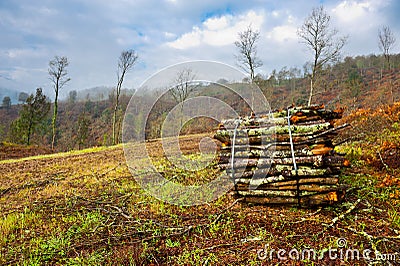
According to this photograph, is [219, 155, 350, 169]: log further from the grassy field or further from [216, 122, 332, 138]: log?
the grassy field

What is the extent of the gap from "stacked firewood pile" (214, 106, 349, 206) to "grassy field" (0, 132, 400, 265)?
265 millimetres

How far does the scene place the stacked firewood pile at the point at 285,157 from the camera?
11.7ft

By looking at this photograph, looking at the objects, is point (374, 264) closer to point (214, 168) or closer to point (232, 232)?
point (232, 232)

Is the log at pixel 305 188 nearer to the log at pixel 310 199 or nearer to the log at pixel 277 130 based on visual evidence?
the log at pixel 310 199

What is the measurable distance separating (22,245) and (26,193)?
3135 millimetres

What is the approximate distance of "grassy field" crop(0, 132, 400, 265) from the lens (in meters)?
2.77

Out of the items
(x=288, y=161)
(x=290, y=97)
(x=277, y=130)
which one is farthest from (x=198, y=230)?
(x=290, y=97)

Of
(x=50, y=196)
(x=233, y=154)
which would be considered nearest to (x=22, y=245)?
(x=50, y=196)

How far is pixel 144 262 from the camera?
278 centimetres

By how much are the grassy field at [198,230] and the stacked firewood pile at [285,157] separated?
0.87 feet

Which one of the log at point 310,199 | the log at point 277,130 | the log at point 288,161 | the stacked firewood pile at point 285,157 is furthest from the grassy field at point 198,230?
the log at point 277,130

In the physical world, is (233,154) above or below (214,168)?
above

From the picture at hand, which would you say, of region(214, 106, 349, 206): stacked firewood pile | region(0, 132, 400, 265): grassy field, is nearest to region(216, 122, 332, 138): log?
region(214, 106, 349, 206): stacked firewood pile

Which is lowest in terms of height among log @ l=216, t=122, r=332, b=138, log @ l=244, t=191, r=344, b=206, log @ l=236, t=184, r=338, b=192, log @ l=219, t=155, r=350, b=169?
log @ l=244, t=191, r=344, b=206
